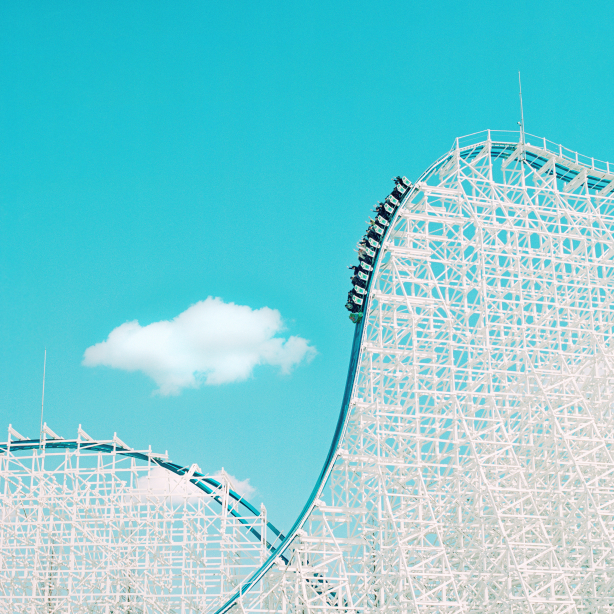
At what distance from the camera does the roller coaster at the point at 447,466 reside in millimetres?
20234

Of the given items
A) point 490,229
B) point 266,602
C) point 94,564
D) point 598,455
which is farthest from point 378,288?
point 94,564

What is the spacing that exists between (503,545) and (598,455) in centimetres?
471

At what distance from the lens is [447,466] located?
21188mm

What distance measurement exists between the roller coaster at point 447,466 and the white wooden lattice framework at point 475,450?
0.06 metres

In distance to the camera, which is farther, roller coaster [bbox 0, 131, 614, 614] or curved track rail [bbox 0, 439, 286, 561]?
curved track rail [bbox 0, 439, 286, 561]

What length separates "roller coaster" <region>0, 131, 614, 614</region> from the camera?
2023cm

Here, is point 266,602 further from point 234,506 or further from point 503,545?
point 503,545

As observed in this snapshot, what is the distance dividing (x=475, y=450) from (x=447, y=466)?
0.77 metres

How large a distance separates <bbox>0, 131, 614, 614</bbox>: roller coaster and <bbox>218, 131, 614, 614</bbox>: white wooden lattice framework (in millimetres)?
59

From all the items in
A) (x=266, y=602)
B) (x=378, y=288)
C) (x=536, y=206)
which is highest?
(x=536, y=206)

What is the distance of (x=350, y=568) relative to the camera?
879 inches

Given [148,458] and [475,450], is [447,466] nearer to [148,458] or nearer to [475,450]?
[475,450]

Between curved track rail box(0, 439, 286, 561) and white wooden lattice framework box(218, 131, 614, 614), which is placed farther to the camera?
curved track rail box(0, 439, 286, 561)

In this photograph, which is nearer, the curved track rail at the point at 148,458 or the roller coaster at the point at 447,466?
the roller coaster at the point at 447,466
